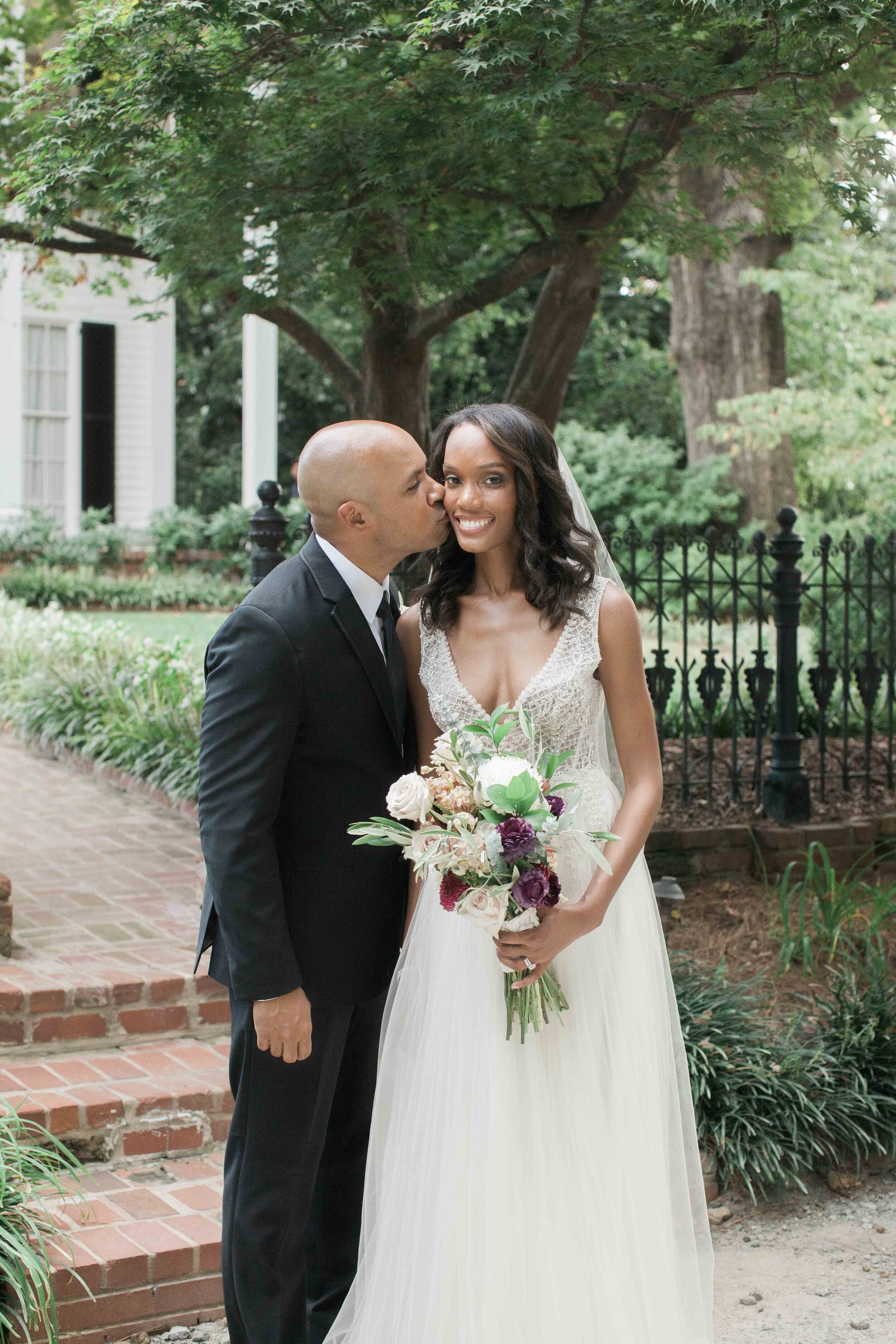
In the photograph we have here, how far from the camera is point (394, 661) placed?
2904 millimetres

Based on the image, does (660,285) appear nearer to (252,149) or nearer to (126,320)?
(126,320)

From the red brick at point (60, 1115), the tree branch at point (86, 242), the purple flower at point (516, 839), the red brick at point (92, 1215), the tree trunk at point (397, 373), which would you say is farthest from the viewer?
the tree trunk at point (397, 373)

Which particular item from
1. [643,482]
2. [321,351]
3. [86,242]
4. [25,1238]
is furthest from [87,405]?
[25,1238]

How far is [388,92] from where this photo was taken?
4770 millimetres

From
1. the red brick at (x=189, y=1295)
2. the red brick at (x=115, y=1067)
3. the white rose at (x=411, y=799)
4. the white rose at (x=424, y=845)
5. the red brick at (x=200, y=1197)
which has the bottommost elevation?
the red brick at (x=189, y=1295)

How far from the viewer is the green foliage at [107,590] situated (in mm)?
Answer: 15578

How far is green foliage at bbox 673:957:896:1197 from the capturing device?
424cm

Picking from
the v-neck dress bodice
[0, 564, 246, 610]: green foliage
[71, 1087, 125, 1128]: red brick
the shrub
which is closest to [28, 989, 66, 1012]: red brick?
[71, 1087, 125, 1128]: red brick

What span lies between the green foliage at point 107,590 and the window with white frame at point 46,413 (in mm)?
2190

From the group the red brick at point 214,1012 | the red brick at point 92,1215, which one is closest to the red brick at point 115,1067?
the red brick at point 214,1012

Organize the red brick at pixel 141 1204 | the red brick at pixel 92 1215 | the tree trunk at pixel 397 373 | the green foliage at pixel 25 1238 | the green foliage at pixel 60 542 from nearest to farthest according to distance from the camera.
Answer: the green foliage at pixel 25 1238
the red brick at pixel 92 1215
the red brick at pixel 141 1204
the tree trunk at pixel 397 373
the green foliage at pixel 60 542

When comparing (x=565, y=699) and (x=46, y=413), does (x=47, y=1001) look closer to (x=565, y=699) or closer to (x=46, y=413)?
(x=565, y=699)

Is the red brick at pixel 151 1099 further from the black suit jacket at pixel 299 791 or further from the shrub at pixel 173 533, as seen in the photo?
the shrub at pixel 173 533

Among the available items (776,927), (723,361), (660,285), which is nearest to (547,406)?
(776,927)
